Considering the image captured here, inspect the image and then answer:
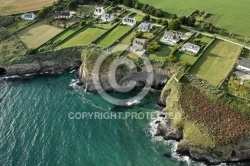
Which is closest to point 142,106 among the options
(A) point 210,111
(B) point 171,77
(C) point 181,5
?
(B) point 171,77

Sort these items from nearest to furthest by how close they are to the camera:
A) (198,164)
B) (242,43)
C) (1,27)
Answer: (198,164) → (242,43) → (1,27)

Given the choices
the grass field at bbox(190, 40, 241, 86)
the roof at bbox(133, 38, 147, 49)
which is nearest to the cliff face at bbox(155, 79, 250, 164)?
the grass field at bbox(190, 40, 241, 86)

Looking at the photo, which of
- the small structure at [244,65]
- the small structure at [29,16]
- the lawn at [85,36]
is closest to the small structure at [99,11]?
the lawn at [85,36]

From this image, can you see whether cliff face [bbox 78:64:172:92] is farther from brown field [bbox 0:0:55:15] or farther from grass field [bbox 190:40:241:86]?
brown field [bbox 0:0:55:15]

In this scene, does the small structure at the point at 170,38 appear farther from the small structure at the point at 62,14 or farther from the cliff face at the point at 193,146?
the small structure at the point at 62,14

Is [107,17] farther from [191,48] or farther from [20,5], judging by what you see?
[20,5]

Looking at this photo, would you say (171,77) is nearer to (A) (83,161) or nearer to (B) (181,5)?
(A) (83,161)
